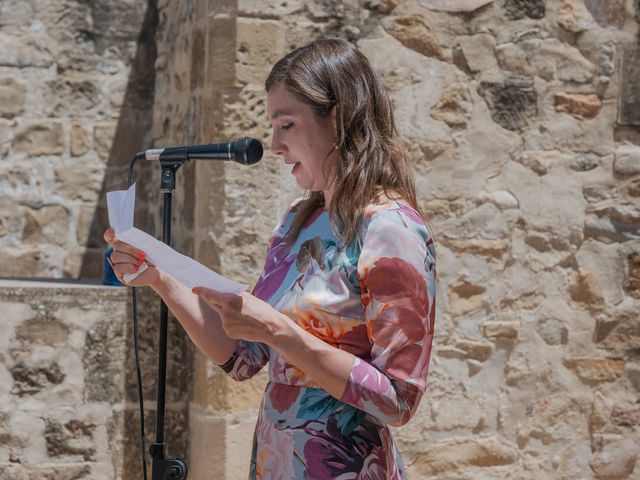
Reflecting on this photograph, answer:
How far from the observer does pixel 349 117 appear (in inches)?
68.6

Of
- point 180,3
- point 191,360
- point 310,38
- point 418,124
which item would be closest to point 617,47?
point 418,124

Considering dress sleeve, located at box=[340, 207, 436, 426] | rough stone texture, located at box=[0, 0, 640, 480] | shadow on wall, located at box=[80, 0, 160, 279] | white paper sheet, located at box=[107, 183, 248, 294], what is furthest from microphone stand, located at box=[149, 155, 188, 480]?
shadow on wall, located at box=[80, 0, 160, 279]

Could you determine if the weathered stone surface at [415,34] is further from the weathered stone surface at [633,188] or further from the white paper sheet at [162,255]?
the white paper sheet at [162,255]

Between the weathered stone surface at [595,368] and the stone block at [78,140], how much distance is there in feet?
6.87

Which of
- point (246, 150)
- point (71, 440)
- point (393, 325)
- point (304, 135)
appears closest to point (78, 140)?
point (71, 440)

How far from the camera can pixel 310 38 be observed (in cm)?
318

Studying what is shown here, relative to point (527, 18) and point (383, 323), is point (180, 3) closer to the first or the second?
point (527, 18)

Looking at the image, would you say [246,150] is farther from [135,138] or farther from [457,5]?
[135,138]

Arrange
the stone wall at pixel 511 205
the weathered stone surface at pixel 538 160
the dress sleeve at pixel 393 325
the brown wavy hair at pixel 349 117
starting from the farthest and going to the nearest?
the weathered stone surface at pixel 538 160
the stone wall at pixel 511 205
the brown wavy hair at pixel 349 117
the dress sleeve at pixel 393 325

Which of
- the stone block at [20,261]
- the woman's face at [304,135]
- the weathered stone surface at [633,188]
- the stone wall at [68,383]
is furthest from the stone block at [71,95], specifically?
the woman's face at [304,135]

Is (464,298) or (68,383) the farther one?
(464,298)

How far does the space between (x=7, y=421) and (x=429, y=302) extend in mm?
1960

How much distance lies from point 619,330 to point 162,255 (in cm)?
219

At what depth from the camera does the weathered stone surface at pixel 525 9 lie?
131 inches
